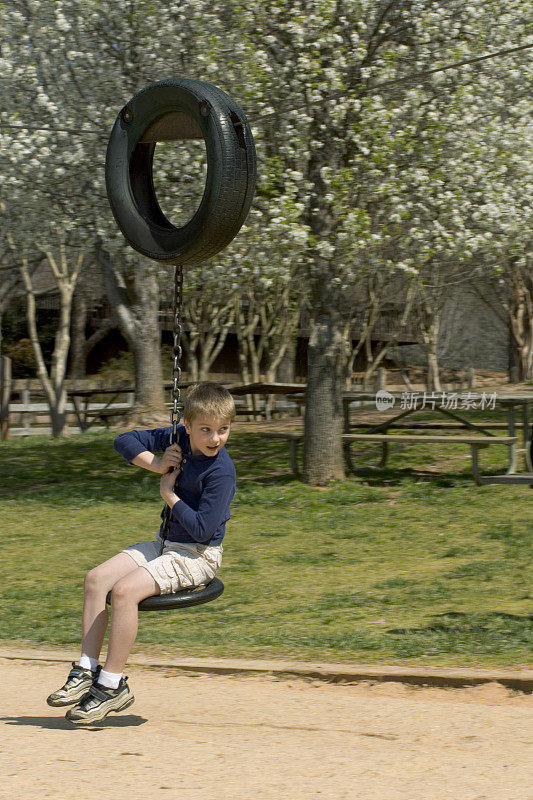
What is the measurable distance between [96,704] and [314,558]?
209 inches

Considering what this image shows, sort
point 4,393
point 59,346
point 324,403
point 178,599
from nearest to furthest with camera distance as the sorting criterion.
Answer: point 178,599, point 324,403, point 4,393, point 59,346

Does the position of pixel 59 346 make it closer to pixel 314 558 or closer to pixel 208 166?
pixel 314 558

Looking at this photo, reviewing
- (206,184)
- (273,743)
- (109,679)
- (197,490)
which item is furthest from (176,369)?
(273,743)

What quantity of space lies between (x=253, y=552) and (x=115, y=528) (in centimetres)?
189

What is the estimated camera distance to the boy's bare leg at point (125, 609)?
4535 mm

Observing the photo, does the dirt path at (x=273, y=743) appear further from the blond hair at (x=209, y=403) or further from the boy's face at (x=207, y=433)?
the blond hair at (x=209, y=403)

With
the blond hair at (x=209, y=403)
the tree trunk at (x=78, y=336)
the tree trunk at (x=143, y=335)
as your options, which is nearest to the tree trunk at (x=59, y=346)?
the tree trunk at (x=143, y=335)

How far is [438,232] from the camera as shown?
1255 centimetres

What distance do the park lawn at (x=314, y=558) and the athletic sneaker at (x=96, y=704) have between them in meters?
1.88

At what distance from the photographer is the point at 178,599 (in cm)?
448

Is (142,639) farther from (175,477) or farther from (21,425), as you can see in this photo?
(21,425)

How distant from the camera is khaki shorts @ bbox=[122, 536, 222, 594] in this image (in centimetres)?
459

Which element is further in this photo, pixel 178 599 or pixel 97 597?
pixel 97 597

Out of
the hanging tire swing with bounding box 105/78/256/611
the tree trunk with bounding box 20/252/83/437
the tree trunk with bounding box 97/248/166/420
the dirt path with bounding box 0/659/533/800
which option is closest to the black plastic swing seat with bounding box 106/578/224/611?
the hanging tire swing with bounding box 105/78/256/611
